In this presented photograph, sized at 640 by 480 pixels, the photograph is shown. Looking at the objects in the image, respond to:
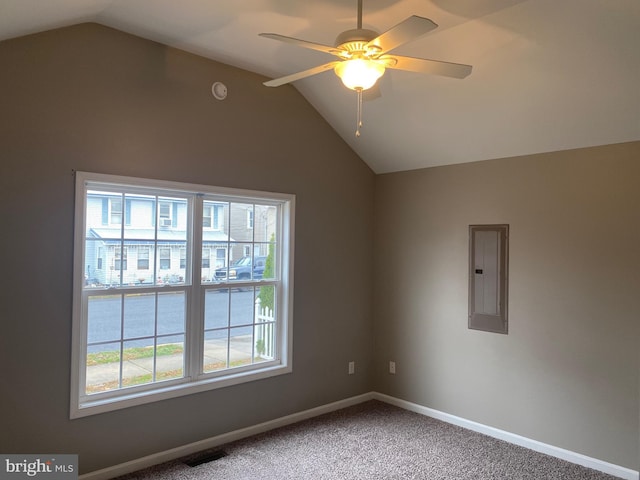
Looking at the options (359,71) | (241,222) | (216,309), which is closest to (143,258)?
(216,309)

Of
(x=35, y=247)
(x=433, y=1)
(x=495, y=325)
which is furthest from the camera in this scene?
(x=495, y=325)

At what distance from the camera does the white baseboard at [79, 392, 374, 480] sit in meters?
3.02

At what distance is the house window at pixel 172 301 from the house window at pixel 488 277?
154 cm

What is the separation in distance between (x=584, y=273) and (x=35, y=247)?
3588 mm

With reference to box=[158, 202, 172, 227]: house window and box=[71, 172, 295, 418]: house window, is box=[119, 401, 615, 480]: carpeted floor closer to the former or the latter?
box=[71, 172, 295, 418]: house window

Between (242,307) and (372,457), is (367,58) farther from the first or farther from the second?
(372,457)

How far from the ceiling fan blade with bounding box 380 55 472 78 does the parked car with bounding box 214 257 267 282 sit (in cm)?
214

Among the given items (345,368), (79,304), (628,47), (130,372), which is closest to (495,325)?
(345,368)

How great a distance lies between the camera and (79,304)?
2.91m

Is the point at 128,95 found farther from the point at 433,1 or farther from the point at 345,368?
the point at 345,368

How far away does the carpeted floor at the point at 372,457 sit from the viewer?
3.12 metres

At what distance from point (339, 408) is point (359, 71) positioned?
3251mm

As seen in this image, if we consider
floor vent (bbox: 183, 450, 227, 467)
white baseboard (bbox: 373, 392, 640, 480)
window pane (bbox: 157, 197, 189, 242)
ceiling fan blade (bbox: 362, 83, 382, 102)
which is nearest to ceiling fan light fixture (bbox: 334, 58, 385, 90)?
ceiling fan blade (bbox: 362, 83, 382, 102)

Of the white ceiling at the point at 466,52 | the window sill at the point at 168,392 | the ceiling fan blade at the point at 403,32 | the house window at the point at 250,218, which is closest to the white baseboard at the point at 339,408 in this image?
the window sill at the point at 168,392
